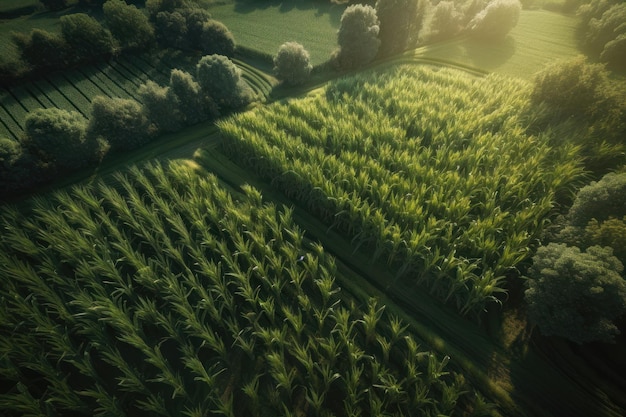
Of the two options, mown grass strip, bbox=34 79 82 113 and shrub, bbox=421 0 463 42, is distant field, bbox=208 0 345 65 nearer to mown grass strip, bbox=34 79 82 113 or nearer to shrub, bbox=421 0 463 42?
shrub, bbox=421 0 463 42

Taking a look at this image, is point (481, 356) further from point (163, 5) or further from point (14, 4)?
point (14, 4)

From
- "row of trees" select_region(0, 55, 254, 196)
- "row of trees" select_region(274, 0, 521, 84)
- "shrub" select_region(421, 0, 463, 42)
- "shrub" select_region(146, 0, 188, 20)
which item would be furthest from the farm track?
"shrub" select_region(421, 0, 463, 42)

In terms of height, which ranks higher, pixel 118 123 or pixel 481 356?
pixel 118 123

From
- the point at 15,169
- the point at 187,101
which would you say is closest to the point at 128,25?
the point at 187,101

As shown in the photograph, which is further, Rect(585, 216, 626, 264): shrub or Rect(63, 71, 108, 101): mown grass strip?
Rect(63, 71, 108, 101): mown grass strip

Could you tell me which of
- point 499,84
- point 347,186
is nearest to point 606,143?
point 499,84

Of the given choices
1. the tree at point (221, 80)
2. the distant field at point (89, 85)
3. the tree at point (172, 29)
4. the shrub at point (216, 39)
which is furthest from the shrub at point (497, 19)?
the tree at point (172, 29)
